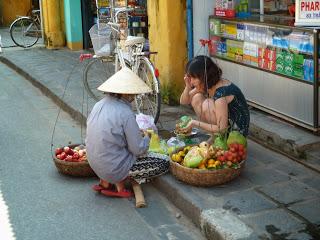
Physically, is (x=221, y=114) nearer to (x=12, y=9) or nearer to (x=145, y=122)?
(x=145, y=122)

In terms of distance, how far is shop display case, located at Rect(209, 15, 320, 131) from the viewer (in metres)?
5.86

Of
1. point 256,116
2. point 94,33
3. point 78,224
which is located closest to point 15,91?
point 94,33

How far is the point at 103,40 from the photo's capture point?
7574 millimetres

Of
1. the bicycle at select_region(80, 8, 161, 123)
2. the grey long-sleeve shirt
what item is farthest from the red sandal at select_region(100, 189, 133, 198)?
the bicycle at select_region(80, 8, 161, 123)

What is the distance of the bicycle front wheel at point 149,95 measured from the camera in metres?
6.68

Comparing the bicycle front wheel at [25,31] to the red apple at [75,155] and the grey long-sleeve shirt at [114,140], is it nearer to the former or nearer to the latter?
the red apple at [75,155]

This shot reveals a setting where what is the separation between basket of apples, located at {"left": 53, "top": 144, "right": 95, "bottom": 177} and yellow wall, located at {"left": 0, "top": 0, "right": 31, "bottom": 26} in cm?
1647

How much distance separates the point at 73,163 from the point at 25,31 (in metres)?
11.0

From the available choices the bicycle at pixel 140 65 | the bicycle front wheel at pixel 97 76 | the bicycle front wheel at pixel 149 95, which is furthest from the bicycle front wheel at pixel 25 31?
the bicycle front wheel at pixel 149 95

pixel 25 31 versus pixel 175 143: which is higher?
pixel 25 31

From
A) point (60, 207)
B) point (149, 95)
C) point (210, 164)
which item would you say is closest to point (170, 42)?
point (149, 95)

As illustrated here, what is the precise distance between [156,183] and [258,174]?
0.97 m

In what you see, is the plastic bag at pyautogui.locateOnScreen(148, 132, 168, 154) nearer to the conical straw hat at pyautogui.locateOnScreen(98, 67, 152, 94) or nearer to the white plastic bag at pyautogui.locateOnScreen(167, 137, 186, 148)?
the white plastic bag at pyautogui.locateOnScreen(167, 137, 186, 148)

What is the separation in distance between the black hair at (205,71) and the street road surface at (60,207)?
1165mm
